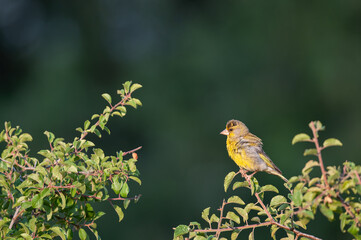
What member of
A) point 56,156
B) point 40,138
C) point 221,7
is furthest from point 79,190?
point 221,7

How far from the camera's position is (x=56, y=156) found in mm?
2564

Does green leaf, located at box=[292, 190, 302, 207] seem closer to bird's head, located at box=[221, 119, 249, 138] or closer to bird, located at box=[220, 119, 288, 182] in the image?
bird, located at box=[220, 119, 288, 182]

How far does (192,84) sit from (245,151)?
7.53m

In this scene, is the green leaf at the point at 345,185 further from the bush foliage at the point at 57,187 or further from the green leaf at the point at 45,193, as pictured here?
the green leaf at the point at 45,193

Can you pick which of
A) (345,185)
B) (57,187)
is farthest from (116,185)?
(345,185)

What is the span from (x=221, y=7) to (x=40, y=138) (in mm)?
5060

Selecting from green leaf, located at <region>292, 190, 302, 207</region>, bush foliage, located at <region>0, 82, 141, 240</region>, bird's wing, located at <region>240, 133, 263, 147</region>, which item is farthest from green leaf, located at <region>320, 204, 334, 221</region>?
bird's wing, located at <region>240, 133, 263, 147</region>

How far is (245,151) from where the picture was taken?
175 inches

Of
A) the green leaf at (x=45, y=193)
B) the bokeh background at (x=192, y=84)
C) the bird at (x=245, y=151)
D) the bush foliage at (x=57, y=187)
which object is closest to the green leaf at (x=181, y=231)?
the bush foliage at (x=57, y=187)

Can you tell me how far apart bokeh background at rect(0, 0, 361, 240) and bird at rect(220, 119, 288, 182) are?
6199 mm

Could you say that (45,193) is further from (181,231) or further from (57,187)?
(181,231)

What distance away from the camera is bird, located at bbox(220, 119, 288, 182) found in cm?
443

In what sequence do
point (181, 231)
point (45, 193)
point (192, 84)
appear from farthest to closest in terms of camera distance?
point (192, 84) < point (181, 231) < point (45, 193)

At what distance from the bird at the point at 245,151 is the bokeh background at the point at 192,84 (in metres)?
6.20
